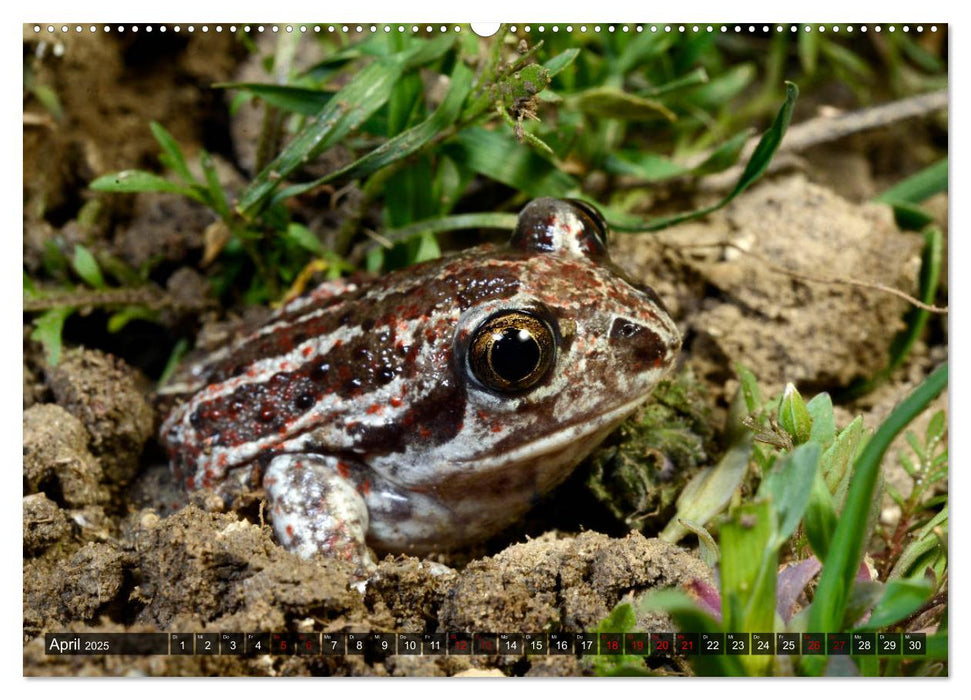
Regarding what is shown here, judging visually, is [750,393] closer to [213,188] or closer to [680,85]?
[680,85]

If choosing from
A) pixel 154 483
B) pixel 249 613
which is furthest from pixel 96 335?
pixel 249 613

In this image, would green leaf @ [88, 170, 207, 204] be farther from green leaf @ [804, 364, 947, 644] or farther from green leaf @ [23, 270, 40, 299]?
green leaf @ [804, 364, 947, 644]

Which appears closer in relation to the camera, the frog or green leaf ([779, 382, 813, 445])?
green leaf ([779, 382, 813, 445])

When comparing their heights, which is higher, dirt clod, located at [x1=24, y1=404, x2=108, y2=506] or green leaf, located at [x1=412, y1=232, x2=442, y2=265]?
green leaf, located at [x1=412, y1=232, x2=442, y2=265]

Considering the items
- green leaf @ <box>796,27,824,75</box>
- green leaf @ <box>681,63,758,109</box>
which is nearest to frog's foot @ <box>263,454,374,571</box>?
green leaf @ <box>681,63,758,109</box>

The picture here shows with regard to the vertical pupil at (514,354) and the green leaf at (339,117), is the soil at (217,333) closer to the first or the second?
the vertical pupil at (514,354)

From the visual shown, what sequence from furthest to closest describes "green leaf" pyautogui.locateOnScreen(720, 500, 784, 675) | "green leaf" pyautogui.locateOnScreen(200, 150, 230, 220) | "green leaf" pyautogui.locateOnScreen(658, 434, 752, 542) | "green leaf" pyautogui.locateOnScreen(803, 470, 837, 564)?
"green leaf" pyautogui.locateOnScreen(200, 150, 230, 220)
"green leaf" pyautogui.locateOnScreen(658, 434, 752, 542)
"green leaf" pyautogui.locateOnScreen(803, 470, 837, 564)
"green leaf" pyautogui.locateOnScreen(720, 500, 784, 675)

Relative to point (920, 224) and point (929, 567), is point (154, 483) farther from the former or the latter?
point (920, 224)
